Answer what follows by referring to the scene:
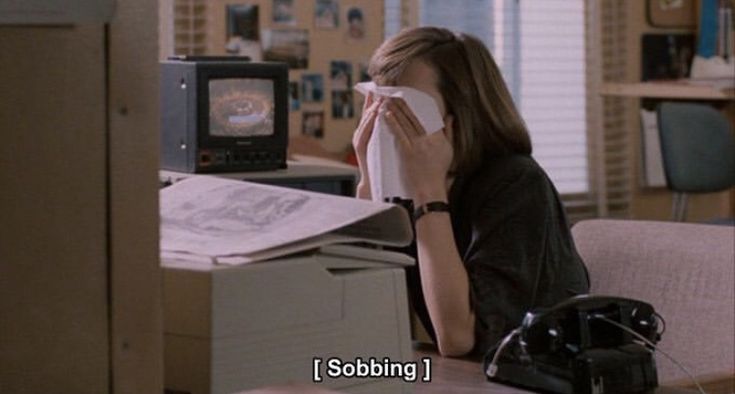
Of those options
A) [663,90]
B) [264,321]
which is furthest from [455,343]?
[663,90]

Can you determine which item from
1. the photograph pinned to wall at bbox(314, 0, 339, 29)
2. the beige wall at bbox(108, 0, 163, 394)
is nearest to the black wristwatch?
the beige wall at bbox(108, 0, 163, 394)

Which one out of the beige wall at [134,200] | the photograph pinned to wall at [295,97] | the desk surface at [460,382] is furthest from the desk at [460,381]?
the photograph pinned to wall at [295,97]

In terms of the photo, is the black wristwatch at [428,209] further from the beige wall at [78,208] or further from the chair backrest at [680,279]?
the beige wall at [78,208]

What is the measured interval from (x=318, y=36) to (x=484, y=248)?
341 centimetres

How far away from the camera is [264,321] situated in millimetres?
1166

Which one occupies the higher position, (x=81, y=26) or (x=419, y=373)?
(x=81, y=26)

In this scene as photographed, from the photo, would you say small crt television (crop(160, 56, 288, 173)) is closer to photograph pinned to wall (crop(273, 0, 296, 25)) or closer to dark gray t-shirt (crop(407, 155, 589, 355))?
dark gray t-shirt (crop(407, 155, 589, 355))

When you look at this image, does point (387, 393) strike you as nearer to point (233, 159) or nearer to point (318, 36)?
point (233, 159)

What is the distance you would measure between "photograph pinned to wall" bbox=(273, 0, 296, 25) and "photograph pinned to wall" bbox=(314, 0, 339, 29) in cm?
12

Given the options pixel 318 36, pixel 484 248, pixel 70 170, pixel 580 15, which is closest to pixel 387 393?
pixel 70 170

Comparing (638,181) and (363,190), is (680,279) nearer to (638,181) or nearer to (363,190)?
(363,190)

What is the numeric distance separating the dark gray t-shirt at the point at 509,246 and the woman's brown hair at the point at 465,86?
0.04m

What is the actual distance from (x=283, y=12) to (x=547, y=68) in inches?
61.3

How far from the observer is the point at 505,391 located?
65.4 inches
